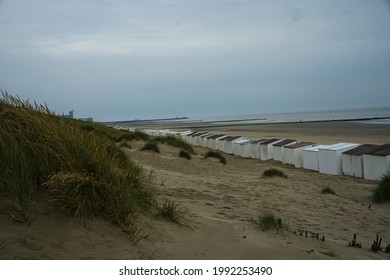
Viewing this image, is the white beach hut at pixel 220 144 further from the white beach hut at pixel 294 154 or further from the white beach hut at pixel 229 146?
the white beach hut at pixel 294 154

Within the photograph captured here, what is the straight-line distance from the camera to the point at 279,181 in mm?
9039

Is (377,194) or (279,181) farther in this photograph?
(279,181)

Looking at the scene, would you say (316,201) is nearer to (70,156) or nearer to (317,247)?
(317,247)

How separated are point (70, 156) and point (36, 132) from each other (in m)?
0.59

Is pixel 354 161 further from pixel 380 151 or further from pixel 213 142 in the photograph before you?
pixel 213 142

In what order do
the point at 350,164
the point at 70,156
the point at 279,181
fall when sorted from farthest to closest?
the point at 350,164, the point at 279,181, the point at 70,156

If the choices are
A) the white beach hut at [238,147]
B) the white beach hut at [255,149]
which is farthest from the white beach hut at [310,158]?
the white beach hut at [238,147]

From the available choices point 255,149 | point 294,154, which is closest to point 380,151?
point 294,154

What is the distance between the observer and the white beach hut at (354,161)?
1004 cm

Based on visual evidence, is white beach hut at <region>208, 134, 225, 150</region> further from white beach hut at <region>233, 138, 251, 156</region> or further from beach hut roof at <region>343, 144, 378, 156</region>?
beach hut roof at <region>343, 144, 378, 156</region>

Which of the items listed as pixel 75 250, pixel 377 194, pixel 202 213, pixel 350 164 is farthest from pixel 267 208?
pixel 350 164

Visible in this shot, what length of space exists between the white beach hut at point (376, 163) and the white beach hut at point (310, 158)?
6.52 ft

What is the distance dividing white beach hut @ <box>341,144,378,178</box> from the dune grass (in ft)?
26.9

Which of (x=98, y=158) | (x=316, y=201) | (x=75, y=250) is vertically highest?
(x=98, y=158)
